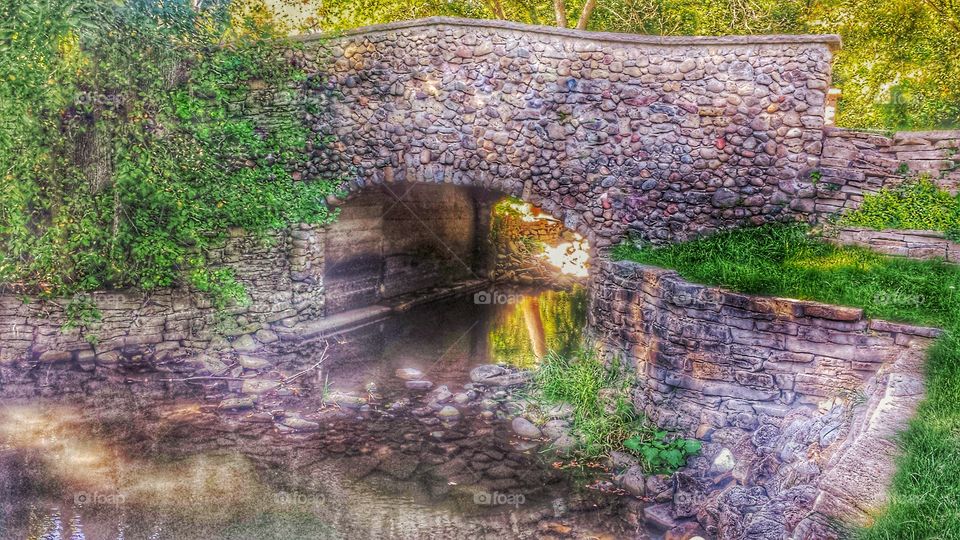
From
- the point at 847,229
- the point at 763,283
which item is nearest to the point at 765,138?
the point at 847,229

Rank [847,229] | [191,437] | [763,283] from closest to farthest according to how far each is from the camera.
A: [763,283], [191,437], [847,229]

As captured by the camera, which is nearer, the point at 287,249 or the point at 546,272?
the point at 287,249

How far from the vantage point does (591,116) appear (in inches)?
299

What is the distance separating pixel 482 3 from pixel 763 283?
11876mm

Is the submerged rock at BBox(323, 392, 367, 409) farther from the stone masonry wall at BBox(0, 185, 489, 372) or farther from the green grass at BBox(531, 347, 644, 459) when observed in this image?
the green grass at BBox(531, 347, 644, 459)

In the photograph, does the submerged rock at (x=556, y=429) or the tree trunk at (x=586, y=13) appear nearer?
the submerged rock at (x=556, y=429)

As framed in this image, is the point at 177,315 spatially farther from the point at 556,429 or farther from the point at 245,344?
the point at 556,429

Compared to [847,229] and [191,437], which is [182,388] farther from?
[847,229]

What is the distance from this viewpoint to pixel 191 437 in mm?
6227

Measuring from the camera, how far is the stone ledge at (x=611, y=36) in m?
7.00
